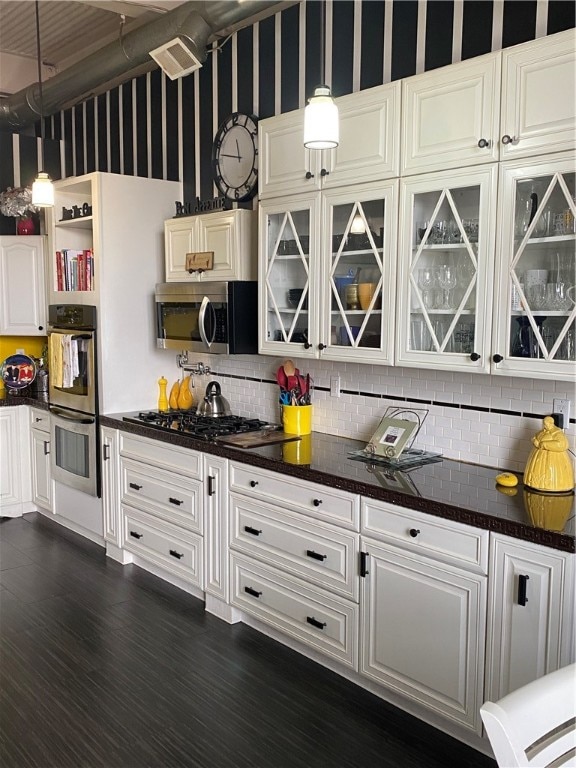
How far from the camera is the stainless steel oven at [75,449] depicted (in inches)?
182

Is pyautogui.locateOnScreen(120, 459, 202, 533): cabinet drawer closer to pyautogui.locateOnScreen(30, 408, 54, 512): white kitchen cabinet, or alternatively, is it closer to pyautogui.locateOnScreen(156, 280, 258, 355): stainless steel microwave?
pyautogui.locateOnScreen(156, 280, 258, 355): stainless steel microwave

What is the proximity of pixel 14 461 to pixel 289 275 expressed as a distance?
3026 mm

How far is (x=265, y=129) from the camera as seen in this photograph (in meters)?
3.60

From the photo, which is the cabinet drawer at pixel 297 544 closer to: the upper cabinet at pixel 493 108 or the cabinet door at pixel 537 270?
the cabinet door at pixel 537 270

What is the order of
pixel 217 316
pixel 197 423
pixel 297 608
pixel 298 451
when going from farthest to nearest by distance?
pixel 197 423 < pixel 217 316 < pixel 298 451 < pixel 297 608

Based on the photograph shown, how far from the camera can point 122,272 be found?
4.58 metres

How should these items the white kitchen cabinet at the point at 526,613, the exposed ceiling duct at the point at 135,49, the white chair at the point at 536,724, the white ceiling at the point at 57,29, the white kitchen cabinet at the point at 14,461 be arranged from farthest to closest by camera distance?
1. the white kitchen cabinet at the point at 14,461
2. the white ceiling at the point at 57,29
3. the exposed ceiling duct at the point at 135,49
4. the white kitchen cabinet at the point at 526,613
5. the white chair at the point at 536,724

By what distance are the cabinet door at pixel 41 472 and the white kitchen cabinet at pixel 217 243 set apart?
1.77 meters

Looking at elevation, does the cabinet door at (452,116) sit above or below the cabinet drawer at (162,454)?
above

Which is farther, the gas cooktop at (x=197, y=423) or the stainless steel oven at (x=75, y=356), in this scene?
the stainless steel oven at (x=75, y=356)

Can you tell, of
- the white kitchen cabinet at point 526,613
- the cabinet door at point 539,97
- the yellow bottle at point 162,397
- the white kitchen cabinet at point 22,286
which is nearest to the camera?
the white kitchen cabinet at point 526,613

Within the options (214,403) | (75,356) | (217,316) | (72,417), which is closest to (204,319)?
(217,316)

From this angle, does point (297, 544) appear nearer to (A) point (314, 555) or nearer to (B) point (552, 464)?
(A) point (314, 555)

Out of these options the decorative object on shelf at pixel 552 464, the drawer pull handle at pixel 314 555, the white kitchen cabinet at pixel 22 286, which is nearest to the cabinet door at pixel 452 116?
the decorative object on shelf at pixel 552 464
